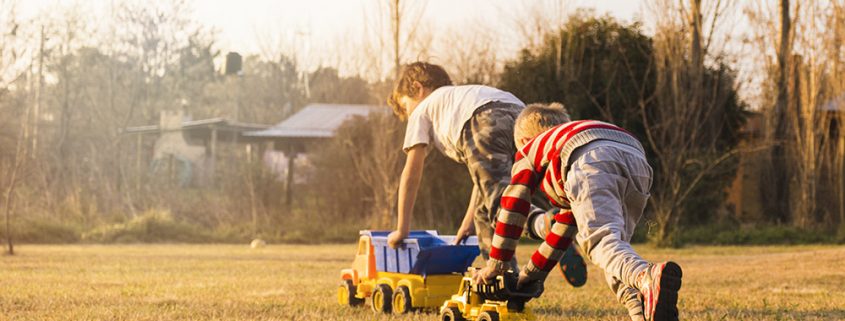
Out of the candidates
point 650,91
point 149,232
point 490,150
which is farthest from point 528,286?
point 149,232

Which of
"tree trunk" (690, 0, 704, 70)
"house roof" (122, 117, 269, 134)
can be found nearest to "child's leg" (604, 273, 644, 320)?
"tree trunk" (690, 0, 704, 70)

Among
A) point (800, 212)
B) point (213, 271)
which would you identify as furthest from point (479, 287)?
point (800, 212)

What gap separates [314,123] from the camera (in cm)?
2727

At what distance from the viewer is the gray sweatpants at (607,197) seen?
4184 millimetres

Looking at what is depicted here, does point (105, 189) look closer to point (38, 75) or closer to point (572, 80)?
point (38, 75)

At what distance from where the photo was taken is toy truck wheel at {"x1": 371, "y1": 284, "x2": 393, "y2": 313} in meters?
6.10

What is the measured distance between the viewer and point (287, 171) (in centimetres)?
2392

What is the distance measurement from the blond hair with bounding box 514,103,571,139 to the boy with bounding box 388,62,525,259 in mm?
753

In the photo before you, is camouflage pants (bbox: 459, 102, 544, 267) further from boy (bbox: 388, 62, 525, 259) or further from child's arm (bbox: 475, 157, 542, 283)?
child's arm (bbox: 475, 157, 542, 283)

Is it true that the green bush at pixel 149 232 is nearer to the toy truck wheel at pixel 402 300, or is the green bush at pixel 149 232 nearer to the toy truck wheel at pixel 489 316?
the toy truck wheel at pixel 402 300

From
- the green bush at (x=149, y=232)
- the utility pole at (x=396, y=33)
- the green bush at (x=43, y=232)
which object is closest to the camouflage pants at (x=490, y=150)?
the utility pole at (x=396, y=33)

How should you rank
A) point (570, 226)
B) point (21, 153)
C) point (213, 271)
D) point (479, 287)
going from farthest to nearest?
point (21, 153), point (213, 271), point (479, 287), point (570, 226)

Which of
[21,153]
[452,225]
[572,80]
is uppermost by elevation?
[572,80]

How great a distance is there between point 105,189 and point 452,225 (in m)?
9.21
